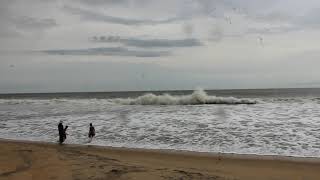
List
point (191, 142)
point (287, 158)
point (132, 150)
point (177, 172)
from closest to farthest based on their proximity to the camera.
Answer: point (177, 172)
point (287, 158)
point (132, 150)
point (191, 142)

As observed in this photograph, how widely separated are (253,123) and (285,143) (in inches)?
242

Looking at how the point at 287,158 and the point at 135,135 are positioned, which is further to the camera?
the point at 135,135

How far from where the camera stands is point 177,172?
36.4ft

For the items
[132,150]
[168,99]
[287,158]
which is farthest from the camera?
[168,99]

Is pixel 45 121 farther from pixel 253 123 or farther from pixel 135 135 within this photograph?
pixel 253 123

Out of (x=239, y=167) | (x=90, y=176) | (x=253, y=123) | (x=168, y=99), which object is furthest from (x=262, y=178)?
(x=168, y=99)

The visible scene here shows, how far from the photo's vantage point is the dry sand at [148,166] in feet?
34.9

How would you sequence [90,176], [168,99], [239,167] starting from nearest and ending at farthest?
[90,176], [239,167], [168,99]

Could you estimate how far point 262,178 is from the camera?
10844mm

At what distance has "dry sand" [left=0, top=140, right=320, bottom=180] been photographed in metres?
10.6

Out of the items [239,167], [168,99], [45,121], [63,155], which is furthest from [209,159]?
[168,99]

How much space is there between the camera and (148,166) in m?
12.3

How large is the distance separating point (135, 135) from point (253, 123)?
672 centimetres

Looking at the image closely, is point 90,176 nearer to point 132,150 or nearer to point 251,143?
point 132,150
